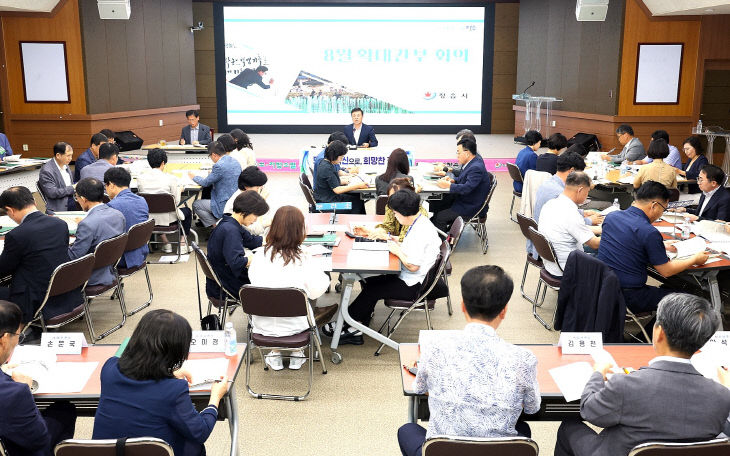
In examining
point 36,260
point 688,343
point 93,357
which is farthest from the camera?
point 36,260

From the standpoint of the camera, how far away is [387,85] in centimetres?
1554

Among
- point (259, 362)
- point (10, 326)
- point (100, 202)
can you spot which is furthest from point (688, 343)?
point (100, 202)

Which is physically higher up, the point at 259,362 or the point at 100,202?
the point at 100,202

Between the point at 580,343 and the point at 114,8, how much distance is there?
956 centimetres

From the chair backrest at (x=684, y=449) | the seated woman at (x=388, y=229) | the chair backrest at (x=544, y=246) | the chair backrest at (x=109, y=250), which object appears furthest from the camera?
the seated woman at (x=388, y=229)

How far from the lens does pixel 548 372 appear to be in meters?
2.82

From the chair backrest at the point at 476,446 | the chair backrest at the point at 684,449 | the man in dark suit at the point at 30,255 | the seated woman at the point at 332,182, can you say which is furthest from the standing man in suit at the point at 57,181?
the chair backrest at the point at 684,449

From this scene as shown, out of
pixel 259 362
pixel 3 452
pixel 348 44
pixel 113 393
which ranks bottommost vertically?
pixel 259 362

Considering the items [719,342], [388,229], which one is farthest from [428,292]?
[719,342]

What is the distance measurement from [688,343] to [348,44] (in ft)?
Answer: 45.8

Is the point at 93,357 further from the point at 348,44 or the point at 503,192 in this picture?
the point at 348,44

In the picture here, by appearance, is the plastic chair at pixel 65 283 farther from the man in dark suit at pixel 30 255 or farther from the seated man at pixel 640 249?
the seated man at pixel 640 249

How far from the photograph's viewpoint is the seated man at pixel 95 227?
4.89 m

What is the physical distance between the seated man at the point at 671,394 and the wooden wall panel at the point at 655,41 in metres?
10.0
